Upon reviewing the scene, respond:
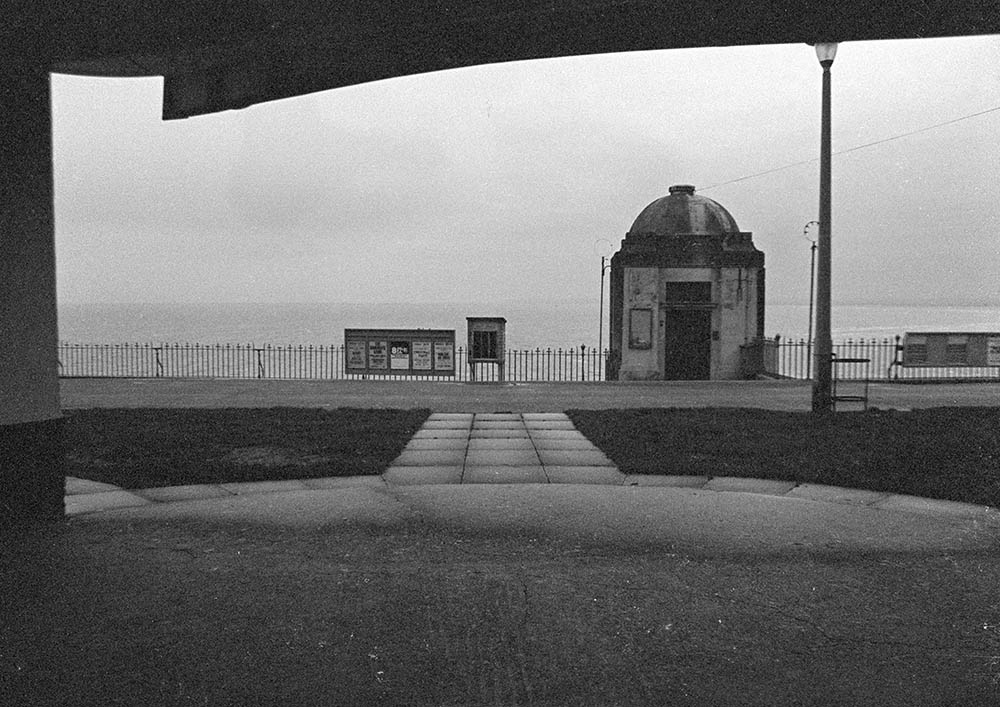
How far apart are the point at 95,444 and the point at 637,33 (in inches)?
328

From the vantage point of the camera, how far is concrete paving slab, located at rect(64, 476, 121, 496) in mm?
7961

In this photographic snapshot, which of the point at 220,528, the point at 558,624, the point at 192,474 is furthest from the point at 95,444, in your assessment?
the point at 558,624

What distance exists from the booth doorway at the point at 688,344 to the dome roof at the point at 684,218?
2.91 m

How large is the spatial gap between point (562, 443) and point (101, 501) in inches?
A: 227

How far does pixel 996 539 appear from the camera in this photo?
6312mm

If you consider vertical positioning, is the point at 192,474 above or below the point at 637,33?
below

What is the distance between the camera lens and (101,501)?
7535mm

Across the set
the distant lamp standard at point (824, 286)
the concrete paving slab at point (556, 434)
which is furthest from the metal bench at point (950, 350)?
the concrete paving slab at point (556, 434)

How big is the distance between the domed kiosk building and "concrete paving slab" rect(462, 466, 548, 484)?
64.4 ft

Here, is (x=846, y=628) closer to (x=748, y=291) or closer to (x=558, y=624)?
(x=558, y=624)

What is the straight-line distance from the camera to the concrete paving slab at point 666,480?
27.8ft

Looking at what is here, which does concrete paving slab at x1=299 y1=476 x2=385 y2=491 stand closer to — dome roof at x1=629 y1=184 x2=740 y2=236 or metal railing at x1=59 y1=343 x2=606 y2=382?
metal railing at x1=59 y1=343 x2=606 y2=382

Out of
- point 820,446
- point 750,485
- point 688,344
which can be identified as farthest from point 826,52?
point 688,344

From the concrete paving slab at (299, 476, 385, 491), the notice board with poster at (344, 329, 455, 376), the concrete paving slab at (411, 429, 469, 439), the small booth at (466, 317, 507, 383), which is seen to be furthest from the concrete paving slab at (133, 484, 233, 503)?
the notice board with poster at (344, 329, 455, 376)
